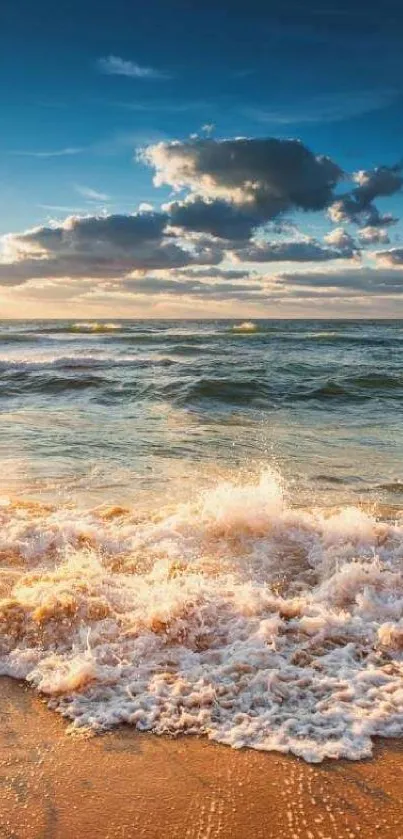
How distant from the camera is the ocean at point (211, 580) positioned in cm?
362

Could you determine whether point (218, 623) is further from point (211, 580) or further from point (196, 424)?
point (196, 424)

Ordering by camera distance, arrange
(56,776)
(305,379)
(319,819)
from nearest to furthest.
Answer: (319,819) → (56,776) → (305,379)

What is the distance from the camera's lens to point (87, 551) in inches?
230

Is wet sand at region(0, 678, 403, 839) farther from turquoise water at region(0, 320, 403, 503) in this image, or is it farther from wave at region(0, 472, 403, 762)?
turquoise water at region(0, 320, 403, 503)

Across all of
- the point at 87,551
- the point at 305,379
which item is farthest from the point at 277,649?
the point at 305,379

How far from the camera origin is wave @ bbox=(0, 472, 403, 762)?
353cm

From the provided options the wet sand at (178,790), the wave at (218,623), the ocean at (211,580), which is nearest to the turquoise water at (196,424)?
the ocean at (211,580)

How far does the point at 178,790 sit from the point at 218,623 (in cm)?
153

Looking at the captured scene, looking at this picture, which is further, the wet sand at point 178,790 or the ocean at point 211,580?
the ocean at point 211,580

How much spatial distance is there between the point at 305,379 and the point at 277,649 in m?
18.1

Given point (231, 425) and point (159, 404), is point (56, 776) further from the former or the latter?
point (159, 404)

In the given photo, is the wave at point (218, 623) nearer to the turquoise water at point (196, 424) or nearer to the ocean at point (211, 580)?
the ocean at point (211, 580)

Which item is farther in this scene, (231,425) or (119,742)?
(231,425)

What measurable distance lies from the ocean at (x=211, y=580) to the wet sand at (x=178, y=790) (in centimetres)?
13
